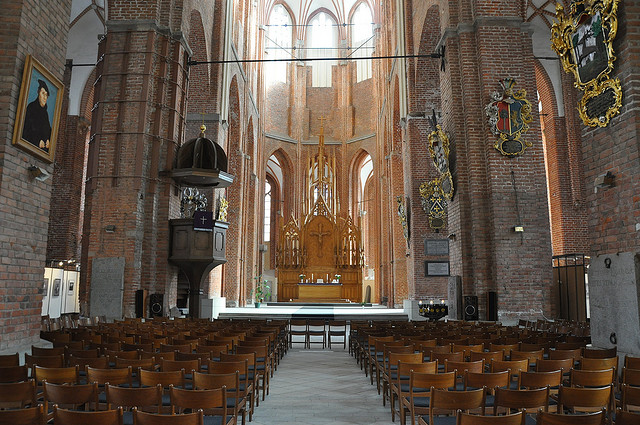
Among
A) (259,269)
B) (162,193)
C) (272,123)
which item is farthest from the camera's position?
(272,123)

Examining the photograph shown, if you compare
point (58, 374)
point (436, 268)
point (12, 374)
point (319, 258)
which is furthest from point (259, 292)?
point (58, 374)

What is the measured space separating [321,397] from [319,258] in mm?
21337

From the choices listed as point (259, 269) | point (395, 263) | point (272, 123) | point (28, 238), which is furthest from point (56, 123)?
point (272, 123)

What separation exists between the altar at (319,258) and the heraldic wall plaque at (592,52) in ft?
67.6

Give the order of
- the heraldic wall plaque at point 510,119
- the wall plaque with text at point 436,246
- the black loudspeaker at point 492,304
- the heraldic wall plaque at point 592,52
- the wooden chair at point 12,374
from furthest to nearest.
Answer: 1. the wall plaque with text at point 436,246
2. the heraldic wall plaque at point 510,119
3. the black loudspeaker at point 492,304
4. the heraldic wall plaque at point 592,52
5. the wooden chair at point 12,374

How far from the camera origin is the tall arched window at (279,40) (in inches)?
1455

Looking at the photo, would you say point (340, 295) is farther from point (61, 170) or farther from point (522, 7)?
point (522, 7)

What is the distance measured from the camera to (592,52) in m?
6.38

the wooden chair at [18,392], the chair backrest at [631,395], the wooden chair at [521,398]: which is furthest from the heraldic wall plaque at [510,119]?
the wooden chair at [18,392]

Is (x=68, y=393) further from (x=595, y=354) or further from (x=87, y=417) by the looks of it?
(x=595, y=354)

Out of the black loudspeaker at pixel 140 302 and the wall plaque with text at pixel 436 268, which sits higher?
the wall plaque with text at pixel 436 268

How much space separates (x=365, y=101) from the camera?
119ft

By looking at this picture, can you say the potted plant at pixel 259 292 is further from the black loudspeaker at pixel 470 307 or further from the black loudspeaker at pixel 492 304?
the black loudspeaker at pixel 492 304

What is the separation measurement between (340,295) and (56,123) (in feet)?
66.6
